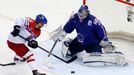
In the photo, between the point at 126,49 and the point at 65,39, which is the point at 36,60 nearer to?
the point at 65,39

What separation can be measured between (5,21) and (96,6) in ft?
3.57

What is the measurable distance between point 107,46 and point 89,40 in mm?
200

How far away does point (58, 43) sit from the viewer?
4648mm

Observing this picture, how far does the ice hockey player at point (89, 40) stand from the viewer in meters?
4.19

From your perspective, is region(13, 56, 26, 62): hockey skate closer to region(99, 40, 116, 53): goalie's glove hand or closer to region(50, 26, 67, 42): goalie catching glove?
region(50, 26, 67, 42): goalie catching glove

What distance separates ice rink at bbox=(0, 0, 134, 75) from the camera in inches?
162

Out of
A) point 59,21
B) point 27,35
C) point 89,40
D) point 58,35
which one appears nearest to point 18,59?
point 27,35

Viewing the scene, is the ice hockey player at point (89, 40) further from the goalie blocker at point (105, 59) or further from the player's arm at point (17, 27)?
the player's arm at point (17, 27)

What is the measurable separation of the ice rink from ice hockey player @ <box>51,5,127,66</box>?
0.10 meters

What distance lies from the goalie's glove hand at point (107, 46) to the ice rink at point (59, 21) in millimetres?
175

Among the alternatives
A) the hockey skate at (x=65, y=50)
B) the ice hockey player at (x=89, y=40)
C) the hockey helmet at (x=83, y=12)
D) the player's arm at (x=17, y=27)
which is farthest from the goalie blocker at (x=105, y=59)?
the player's arm at (x=17, y=27)

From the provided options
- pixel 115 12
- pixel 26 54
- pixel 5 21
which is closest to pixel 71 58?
pixel 26 54

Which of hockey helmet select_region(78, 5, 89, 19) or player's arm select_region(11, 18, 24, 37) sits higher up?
hockey helmet select_region(78, 5, 89, 19)

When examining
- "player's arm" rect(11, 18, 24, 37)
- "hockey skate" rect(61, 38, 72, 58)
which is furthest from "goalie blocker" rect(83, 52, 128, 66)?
"player's arm" rect(11, 18, 24, 37)
